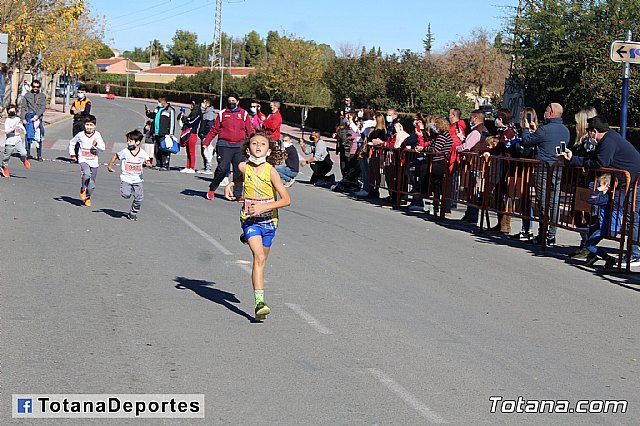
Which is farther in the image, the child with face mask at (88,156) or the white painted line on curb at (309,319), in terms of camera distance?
the child with face mask at (88,156)

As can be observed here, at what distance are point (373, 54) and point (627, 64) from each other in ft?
128

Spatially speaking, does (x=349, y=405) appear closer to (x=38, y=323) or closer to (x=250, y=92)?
(x=38, y=323)

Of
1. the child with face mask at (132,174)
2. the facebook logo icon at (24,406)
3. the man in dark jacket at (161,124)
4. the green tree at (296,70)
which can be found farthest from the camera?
the green tree at (296,70)

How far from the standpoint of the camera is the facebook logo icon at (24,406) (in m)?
5.66

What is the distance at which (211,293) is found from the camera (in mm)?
9547

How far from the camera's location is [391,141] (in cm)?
2056

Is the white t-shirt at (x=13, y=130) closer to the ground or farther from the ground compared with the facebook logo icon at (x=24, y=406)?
farther from the ground

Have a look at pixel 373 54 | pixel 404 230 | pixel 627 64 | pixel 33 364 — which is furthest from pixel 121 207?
pixel 373 54

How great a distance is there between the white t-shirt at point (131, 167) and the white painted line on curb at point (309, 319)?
6.48 metres

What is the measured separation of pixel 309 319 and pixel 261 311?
52 cm

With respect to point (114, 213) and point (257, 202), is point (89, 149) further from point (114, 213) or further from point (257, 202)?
point (257, 202)

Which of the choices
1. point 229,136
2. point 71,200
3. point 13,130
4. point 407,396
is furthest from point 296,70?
point 407,396

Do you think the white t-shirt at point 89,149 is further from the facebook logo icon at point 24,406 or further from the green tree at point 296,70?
the green tree at point 296,70

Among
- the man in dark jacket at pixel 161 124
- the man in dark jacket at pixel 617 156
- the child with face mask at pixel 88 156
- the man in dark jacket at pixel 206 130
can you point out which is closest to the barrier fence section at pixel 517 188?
the man in dark jacket at pixel 617 156
